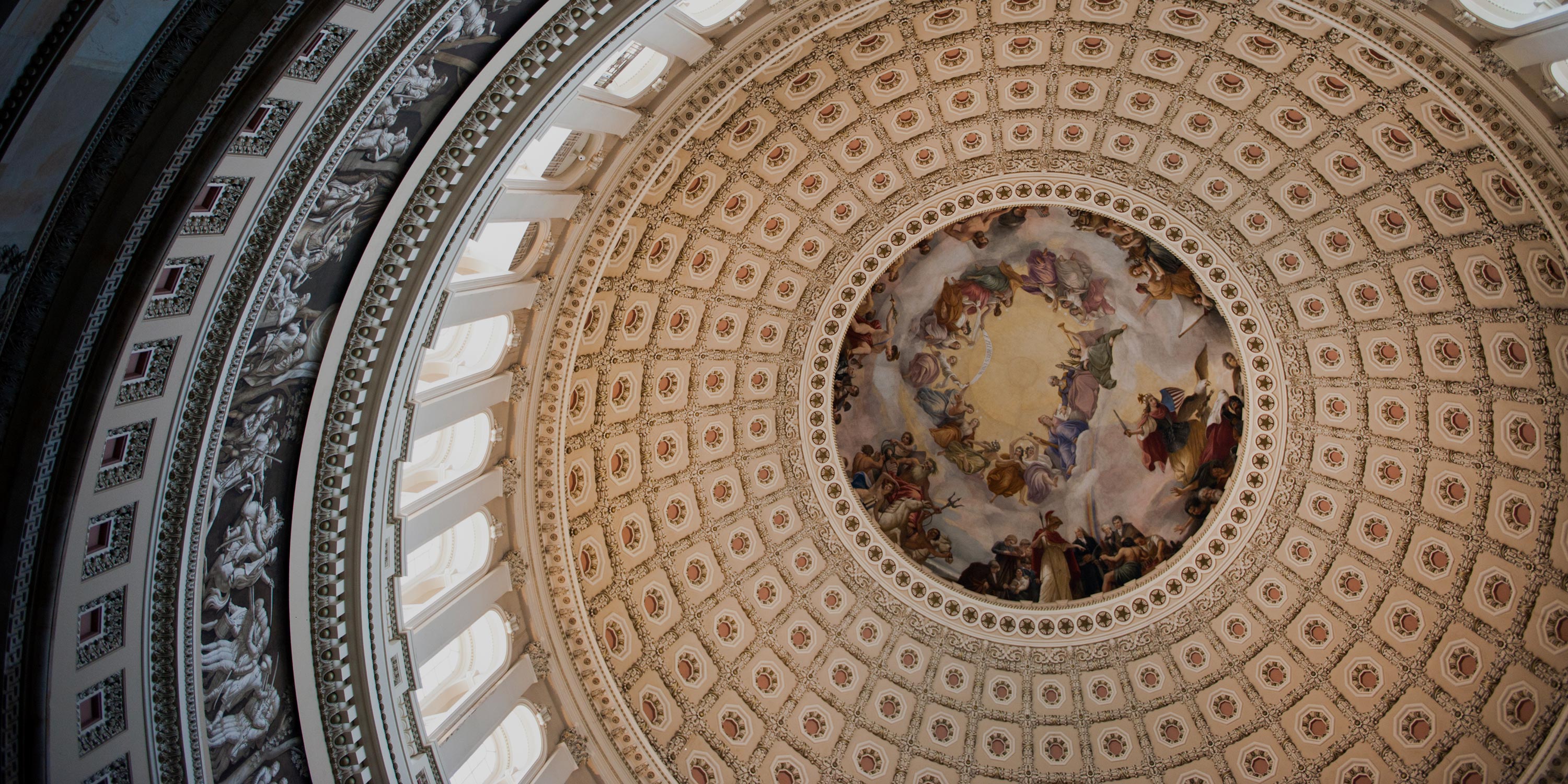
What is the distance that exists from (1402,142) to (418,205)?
17081 mm

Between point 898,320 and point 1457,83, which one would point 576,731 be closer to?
point 898,320

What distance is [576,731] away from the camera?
18.7 meters

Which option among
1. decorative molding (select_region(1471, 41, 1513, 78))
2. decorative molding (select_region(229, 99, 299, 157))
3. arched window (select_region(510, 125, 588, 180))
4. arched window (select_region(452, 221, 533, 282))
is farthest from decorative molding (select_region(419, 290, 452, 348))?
decorative molding (select_region(1471, 41, 1513, 78))

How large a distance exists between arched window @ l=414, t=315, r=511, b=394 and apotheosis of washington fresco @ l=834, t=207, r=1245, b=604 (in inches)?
393

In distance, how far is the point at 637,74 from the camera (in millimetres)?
15219

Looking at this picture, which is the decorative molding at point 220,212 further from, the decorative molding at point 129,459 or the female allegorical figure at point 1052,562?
the female allegorical figure at point 1052,562

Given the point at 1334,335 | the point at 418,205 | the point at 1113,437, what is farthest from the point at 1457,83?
the point at 418,205

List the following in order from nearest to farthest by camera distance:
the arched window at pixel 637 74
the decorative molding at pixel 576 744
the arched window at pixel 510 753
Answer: the arched window at pixel 637 74, the arched window at pixel 510 753, the decorative molding at pixel 576 744

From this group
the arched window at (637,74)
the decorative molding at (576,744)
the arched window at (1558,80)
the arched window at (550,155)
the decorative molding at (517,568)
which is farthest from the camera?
the decorative molding at (576,744)

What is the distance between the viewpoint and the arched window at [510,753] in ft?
54.5

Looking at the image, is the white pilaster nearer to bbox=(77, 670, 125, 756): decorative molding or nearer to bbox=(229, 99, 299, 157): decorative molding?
bbox=(77, 670, 125, 756): decorative molding

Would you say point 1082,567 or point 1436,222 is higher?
point 1436,222

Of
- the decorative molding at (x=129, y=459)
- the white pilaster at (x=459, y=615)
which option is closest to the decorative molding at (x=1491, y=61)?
the decorative molding at (x=129, y=459)

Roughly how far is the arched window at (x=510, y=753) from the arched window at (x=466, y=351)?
256 inches
